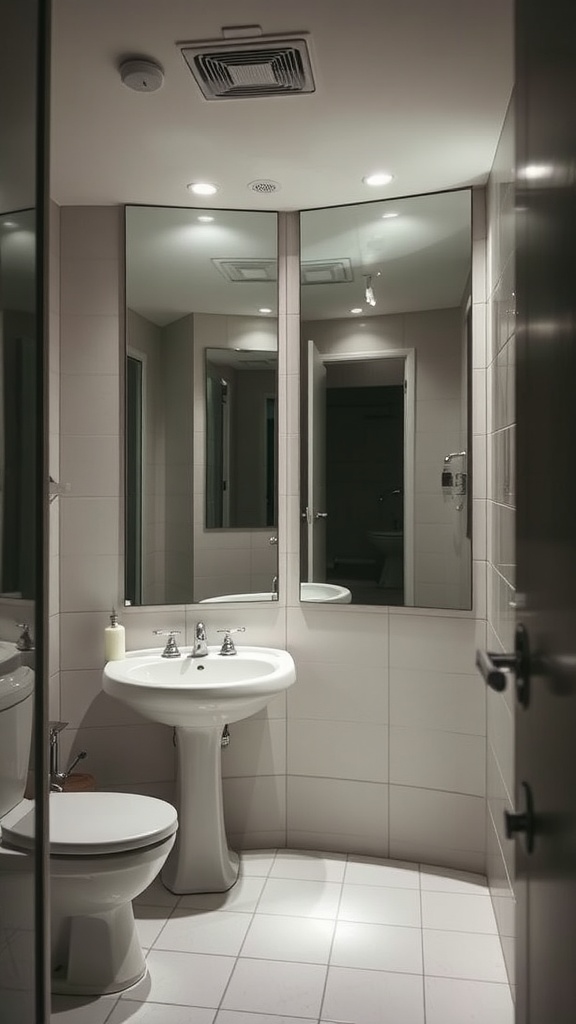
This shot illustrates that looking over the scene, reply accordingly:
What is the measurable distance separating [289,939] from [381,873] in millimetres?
545

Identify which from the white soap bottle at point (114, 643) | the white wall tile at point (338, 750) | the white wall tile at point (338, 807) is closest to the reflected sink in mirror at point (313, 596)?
the white soap bottle at point (114, 643)

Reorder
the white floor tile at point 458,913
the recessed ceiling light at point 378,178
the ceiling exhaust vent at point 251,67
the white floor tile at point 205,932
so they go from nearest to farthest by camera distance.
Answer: the ceiling exhaust vent at point 251,67 < the white floor tile at point 205,932 < the white floor tile at point 458,913 < the recessed ceiling light at point 378,178

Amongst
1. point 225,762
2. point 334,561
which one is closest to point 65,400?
point 334,561

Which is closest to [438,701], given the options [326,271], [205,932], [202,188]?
[205,932]

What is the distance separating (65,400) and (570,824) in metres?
2.48

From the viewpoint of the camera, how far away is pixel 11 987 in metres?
1.00

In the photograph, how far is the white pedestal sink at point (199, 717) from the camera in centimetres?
250

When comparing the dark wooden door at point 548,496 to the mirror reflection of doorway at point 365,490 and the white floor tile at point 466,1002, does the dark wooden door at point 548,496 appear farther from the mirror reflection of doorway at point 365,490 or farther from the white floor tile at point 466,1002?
the mirror reflection of doorway at point 365,490

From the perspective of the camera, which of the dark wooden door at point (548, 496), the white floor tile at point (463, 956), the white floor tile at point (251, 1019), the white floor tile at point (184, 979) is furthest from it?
the white floor tile at point (463, 956)

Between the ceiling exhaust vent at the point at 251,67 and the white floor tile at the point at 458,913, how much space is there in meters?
2.46

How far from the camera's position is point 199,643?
285 cm

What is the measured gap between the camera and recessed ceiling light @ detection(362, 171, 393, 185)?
8.50ft

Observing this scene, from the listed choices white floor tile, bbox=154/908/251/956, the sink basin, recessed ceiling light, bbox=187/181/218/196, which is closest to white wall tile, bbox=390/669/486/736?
the sink basin

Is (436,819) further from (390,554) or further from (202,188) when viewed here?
(202,188)
